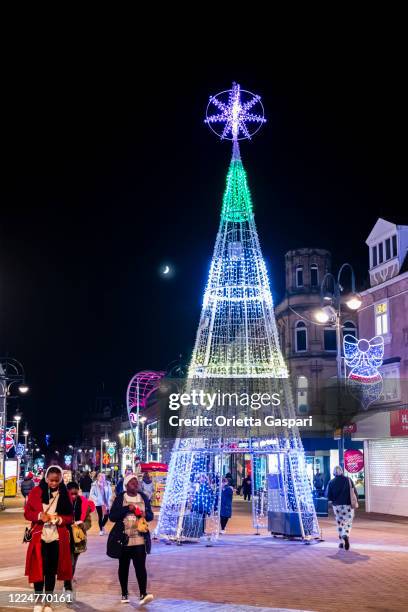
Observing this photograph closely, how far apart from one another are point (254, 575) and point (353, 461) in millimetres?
19496

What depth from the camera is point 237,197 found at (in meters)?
19.0

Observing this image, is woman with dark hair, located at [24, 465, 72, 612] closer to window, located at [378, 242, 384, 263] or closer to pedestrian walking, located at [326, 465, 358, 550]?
pedestrian walking, located at [326, 465, 358, 550]

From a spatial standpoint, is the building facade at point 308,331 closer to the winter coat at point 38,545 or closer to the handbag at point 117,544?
the handbag at point 117,544

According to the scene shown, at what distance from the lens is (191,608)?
9344 millimetres

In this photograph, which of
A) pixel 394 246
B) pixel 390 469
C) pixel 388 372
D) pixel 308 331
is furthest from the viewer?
pixel 308 331

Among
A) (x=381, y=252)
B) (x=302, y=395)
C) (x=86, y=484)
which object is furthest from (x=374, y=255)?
(x=302, y=395)

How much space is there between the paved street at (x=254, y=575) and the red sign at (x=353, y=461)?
1175 cm

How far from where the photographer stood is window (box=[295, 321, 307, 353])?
50594 mm

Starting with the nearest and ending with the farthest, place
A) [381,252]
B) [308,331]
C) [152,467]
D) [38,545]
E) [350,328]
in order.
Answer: [38,545] → [152,467] → [381,252] → [308,331] → [350,328]

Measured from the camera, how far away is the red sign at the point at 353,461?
101 ft

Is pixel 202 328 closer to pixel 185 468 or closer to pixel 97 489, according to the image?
pixel 185 468

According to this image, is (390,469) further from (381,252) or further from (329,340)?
(329,340)

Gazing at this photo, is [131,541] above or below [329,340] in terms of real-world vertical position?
below

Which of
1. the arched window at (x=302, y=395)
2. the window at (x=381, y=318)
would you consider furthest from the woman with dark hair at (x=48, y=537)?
the arched window at (x=302, y=395)
